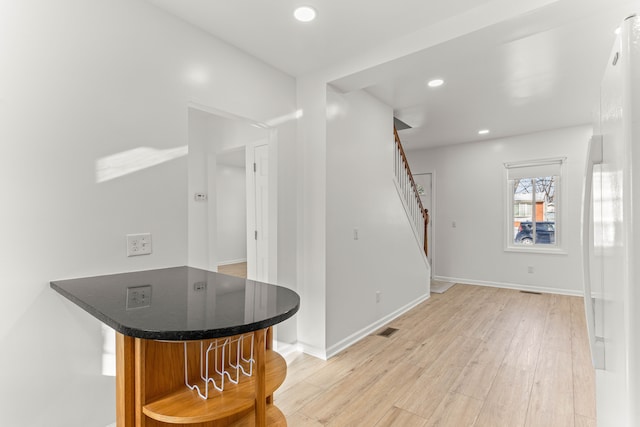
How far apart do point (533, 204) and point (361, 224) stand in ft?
12.7

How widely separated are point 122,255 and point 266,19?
1801 millimetres

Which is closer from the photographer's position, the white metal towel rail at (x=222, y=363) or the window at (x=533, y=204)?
the white metal towel rail at (x=222, y=363)

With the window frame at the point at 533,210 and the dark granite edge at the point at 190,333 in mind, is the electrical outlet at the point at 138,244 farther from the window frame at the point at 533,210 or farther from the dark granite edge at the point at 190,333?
the window frame at the point at 533,210

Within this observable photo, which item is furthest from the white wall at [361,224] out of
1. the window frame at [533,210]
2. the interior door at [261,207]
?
the window frame at [533,210]

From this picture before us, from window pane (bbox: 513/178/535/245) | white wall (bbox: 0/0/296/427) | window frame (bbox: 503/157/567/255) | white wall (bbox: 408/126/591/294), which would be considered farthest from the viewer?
window pane (bbox: 513/178/535/245)

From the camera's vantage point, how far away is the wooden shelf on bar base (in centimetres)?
103

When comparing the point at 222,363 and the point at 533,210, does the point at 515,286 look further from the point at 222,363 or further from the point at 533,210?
the point at 222,363

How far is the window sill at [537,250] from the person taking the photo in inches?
205

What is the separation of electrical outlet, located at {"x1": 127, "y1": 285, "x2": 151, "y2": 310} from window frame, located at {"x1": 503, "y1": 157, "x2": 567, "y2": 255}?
582cm

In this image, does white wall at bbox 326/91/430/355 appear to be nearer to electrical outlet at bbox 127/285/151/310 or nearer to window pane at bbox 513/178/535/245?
electrical outlet at bbox 127/285/151/310

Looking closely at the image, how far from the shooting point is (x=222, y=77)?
244 cm

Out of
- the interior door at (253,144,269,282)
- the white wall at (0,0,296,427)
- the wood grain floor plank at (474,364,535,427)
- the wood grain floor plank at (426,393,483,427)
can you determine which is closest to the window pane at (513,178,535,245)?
the wood grain floor plank at (474,364,535,427)

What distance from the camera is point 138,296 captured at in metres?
1.30

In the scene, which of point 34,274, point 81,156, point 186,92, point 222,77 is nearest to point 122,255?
point 34,274
